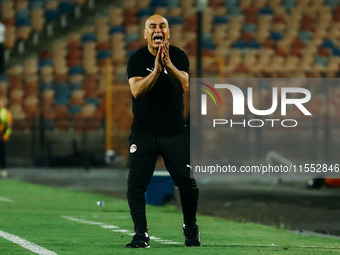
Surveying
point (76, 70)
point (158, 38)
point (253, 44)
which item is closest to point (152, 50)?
point (158, 38)

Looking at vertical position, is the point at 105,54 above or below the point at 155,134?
above

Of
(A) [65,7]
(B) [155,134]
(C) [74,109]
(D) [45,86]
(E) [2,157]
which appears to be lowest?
(E) [2,157]

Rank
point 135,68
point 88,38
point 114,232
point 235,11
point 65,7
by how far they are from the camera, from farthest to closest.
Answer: point 235,11 → point 65,7 → point 88,38 → point 114,232 → point 135,68

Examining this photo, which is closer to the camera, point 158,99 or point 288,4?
point 158,99

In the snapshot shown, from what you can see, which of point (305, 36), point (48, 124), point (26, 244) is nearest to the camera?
point (26, 244)

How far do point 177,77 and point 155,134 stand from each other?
24.6 inches

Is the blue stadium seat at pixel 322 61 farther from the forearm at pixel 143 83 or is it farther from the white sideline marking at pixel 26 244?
the forearm at pixel 143 83

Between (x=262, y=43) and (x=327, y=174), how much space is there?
13938 millimetres

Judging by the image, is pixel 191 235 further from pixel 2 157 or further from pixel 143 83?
pixel 2 157

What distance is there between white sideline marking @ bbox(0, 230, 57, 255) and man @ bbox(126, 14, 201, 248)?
776 millimetres

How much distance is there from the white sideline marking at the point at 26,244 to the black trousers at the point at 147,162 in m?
0.81

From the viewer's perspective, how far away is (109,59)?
2848cm

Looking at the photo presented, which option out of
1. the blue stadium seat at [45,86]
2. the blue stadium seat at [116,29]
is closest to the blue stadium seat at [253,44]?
the blue stadium seat at [116,29]

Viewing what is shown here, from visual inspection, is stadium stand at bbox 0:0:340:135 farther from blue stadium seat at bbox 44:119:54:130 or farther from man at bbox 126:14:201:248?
man at bbox 126:14:201:248
